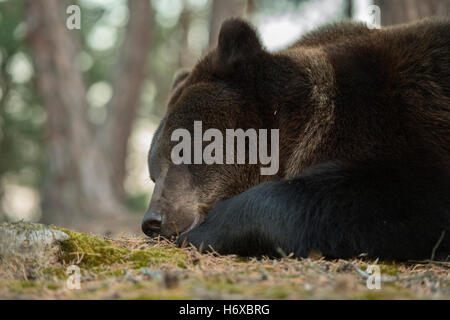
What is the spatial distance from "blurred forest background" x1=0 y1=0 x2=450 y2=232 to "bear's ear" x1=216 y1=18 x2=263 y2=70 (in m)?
1.46

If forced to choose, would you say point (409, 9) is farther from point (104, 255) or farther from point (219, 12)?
point (219, 12)

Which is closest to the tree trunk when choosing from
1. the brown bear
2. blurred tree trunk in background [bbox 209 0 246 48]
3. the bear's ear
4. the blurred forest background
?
the blurred forest background

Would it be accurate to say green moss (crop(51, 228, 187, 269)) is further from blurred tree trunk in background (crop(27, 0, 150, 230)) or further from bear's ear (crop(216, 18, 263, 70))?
blurred tree trunk in background (crop(27, 0, 150, 230))

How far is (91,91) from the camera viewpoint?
93.7 feet

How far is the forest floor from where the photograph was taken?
8.51 ft

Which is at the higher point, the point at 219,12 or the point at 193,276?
the point at 219,12

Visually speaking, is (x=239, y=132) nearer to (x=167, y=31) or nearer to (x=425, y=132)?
(x=425, y=132)

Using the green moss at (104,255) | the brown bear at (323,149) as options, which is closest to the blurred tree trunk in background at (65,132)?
the brown bear at (323,149)

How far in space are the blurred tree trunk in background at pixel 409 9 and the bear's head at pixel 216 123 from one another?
3.79 m

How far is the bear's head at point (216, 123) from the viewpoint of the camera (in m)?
4.55

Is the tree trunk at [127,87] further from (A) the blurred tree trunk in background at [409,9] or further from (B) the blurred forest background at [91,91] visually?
(A) the blurred tree trunk in background at [409,9]

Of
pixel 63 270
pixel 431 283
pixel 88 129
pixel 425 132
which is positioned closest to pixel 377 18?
pixel 425 132

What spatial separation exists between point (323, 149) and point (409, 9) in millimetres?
4384

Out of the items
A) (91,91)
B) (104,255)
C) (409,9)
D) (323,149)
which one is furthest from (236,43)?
(91,91)
